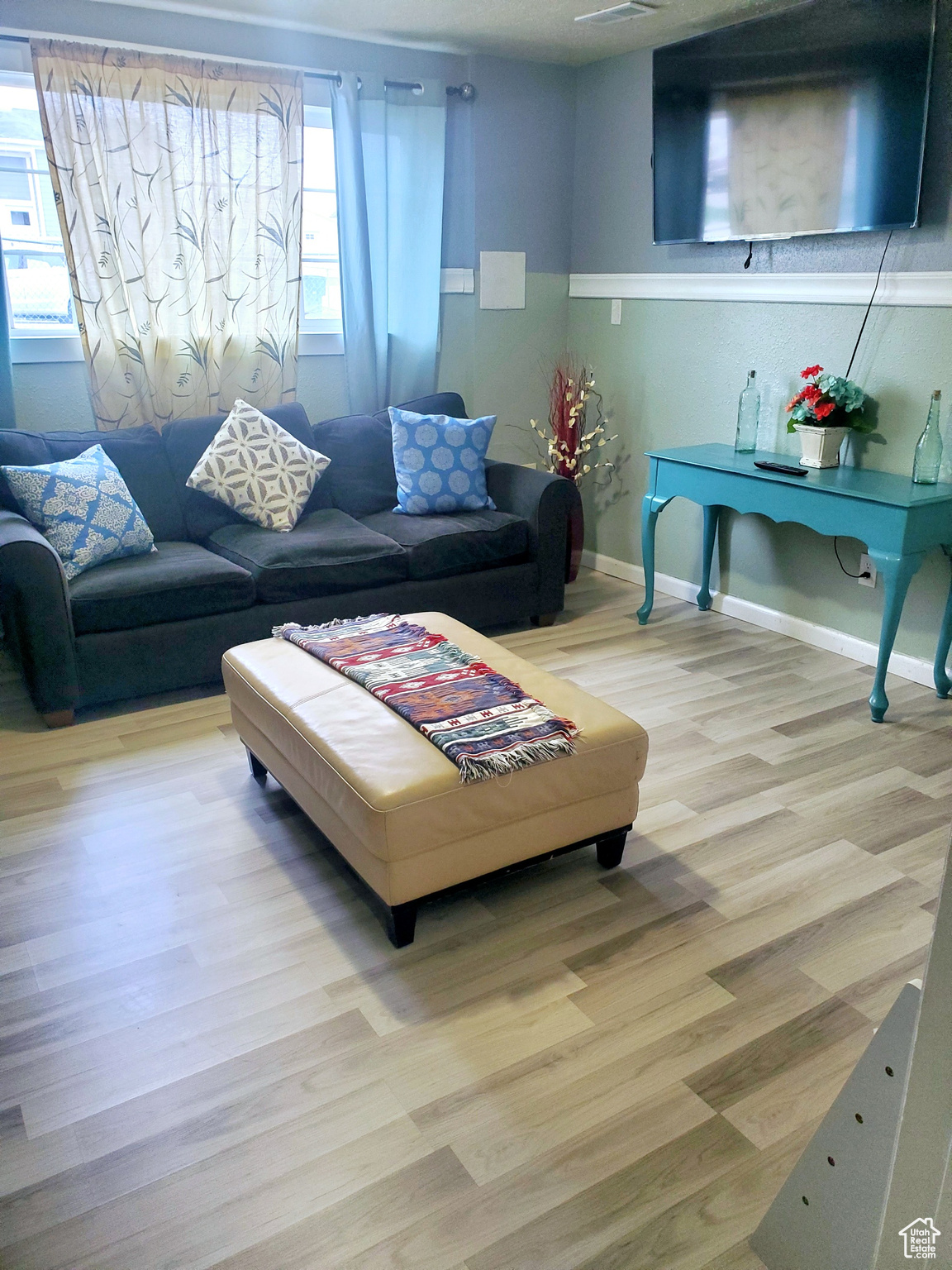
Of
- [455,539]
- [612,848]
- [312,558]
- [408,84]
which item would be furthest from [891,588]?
[408,84]

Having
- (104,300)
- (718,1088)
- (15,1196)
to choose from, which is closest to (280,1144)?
(15,1196)

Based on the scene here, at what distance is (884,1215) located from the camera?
41.8 inches

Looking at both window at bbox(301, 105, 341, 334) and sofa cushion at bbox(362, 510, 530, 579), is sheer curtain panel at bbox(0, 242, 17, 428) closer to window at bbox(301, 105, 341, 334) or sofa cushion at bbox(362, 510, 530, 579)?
window at bbox(301, 105, 341, 334)

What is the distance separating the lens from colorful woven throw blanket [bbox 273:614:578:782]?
2.05m

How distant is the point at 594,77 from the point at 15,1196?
4703 mm

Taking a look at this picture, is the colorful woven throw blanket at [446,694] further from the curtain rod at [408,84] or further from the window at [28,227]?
the curtain rod at [408,84]

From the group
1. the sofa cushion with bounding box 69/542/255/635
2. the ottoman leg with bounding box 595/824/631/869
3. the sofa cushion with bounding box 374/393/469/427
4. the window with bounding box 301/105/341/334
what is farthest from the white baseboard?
the sofa cushion with bounding box 69/542/255/635

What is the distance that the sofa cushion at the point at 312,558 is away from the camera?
134 inches

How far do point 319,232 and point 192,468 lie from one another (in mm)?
1300

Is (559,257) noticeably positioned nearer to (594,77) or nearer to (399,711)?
(594,77)

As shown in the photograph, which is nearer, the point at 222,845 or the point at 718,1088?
the point at 718,1088

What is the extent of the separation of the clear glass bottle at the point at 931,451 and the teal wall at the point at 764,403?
0.42 feet

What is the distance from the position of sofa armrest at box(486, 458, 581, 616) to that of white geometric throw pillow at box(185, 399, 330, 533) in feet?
2.73

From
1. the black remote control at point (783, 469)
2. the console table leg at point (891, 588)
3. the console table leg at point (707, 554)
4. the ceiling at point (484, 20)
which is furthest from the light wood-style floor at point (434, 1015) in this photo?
the ceiling at point (484, 20)
